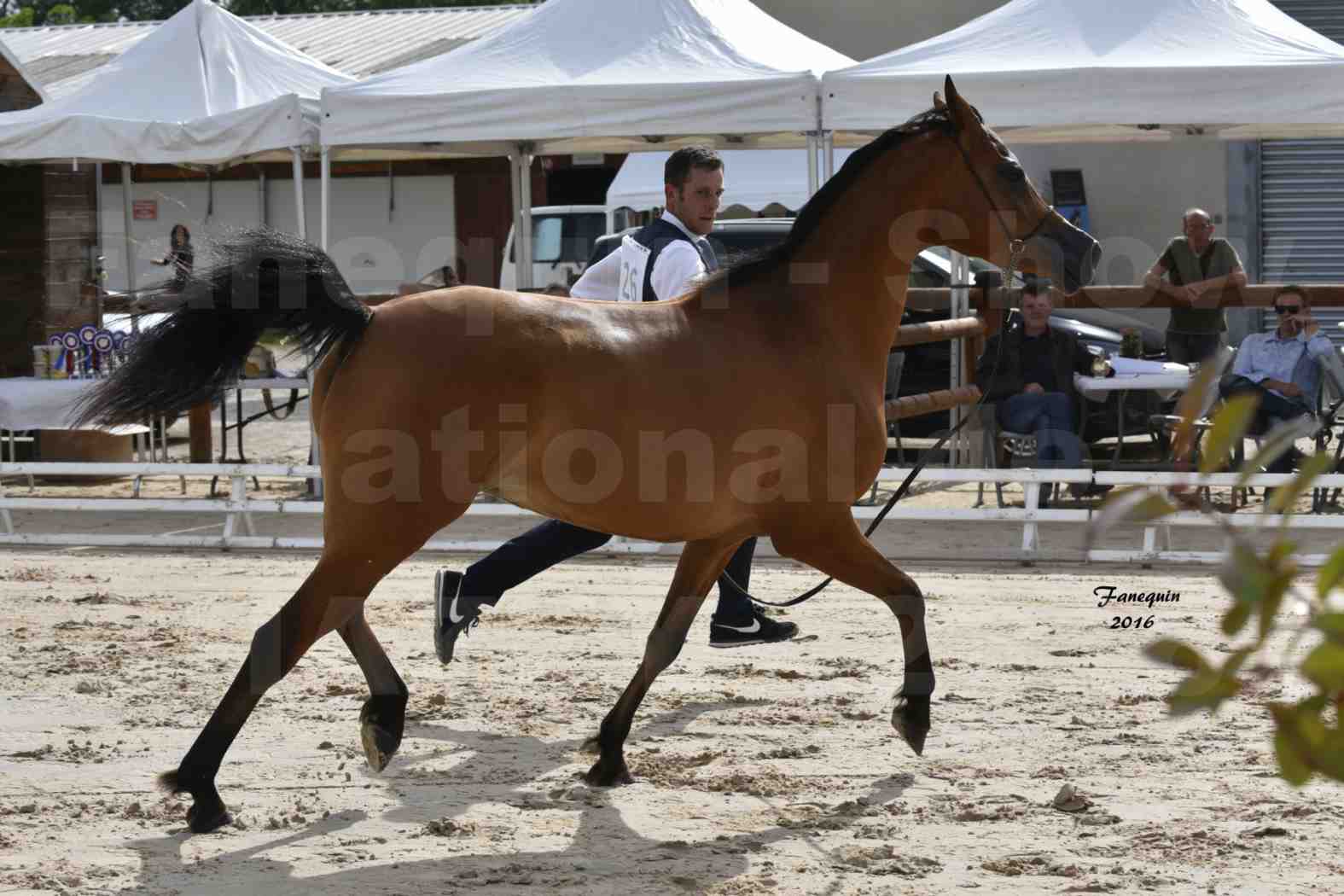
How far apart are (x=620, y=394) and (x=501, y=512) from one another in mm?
4627

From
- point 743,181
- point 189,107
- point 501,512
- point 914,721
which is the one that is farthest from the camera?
point 743,181

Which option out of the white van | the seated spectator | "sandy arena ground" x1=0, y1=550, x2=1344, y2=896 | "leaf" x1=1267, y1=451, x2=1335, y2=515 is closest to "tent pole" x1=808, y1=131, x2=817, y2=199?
the seated spectator

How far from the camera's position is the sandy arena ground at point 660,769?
375 centimetres

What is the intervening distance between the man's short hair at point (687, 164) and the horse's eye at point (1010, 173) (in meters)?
1.10

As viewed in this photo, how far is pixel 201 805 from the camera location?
4.02m

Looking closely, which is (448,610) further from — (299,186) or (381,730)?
(299,186)

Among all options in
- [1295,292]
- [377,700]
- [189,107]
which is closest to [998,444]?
[1295,292]

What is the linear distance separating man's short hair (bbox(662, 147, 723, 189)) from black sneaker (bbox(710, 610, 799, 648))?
63.5 inches

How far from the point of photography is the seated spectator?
9625 mm

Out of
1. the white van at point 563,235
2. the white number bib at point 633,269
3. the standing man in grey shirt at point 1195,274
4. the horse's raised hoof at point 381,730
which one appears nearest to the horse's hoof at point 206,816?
the horse's raised hoof at point 381,730

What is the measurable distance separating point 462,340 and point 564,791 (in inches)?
49.9

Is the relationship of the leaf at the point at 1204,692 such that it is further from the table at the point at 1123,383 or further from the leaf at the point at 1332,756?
the table at the point at 1123,383

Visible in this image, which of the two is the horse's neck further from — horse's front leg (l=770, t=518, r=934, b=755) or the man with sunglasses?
the man with sunglasses

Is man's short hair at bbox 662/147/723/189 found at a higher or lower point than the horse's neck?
higher
